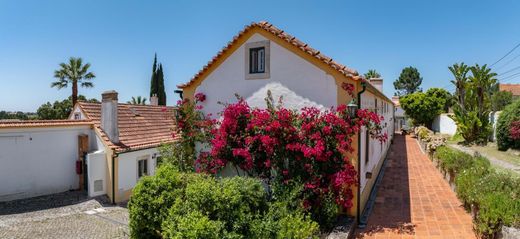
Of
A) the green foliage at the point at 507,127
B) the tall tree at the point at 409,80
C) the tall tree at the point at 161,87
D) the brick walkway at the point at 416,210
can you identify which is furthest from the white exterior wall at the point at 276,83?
the tall tree at the point at 409,80

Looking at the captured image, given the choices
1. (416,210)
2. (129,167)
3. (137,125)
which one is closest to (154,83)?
(137,125)

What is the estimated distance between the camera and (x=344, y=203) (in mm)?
9992

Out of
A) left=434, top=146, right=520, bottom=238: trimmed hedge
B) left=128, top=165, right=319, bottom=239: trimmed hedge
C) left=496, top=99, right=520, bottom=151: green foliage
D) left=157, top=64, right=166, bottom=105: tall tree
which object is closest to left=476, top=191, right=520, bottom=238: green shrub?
left=434, top=146, right=520, bottom=238: trimmed hedge

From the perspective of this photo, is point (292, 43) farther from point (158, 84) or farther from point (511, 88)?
point (511, 88)

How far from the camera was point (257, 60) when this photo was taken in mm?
11961

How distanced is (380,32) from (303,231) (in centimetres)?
1659

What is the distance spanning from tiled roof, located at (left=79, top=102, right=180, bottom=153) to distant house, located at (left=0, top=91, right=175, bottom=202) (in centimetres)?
6

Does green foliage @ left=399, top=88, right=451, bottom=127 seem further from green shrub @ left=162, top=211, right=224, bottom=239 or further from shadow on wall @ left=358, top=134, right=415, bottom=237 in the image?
green shrub @ left=162, top=211, right=224, bottom=239

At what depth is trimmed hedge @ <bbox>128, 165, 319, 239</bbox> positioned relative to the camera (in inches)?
301

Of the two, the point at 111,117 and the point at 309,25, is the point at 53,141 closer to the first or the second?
the point at 111,117

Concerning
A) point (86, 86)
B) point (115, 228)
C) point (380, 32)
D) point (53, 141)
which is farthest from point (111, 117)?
point (86, 86)

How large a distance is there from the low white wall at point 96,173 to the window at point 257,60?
9.65m

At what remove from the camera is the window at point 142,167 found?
57.8ft

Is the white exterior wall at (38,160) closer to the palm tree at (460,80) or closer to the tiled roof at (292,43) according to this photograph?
the tiled roof at (292,43)
